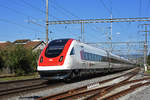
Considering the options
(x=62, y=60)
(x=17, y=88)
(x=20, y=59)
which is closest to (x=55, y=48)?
(x=62, y=60)

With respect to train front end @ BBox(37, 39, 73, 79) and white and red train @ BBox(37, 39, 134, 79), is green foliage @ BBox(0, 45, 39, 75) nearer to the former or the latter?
white and red train @ BBox(37, 39, 134, 79)

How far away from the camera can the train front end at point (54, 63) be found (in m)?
14.1

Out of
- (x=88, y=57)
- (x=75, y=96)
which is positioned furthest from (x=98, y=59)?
(x=75, y=96)

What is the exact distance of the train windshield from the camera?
1484 cm

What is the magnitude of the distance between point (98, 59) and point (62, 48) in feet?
27.2

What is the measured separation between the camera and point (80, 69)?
16.6m

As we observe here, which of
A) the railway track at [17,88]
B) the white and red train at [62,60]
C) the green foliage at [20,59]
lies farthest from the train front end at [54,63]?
the green foliage at [20,59]

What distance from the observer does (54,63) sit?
46.9 feet

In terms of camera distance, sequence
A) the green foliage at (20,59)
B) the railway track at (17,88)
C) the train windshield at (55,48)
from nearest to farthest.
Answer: the railway track at (17,88), the train windshield at (55,48), the green foliage at (20,59)

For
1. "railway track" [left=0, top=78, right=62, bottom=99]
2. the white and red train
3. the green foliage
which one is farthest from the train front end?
the green foliage

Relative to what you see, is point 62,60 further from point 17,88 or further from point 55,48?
point 17,88

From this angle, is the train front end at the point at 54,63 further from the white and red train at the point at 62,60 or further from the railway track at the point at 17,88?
the railway track at the point at 17,88

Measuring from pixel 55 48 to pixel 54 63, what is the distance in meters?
1.34

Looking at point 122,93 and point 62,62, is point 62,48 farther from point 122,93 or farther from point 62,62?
point 122,93
